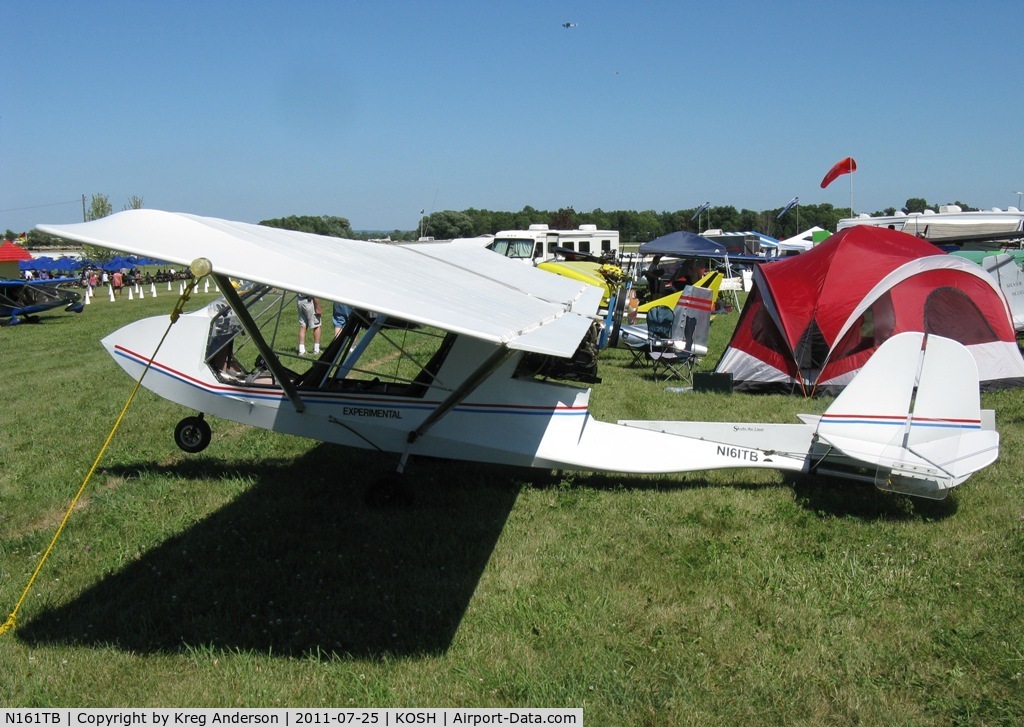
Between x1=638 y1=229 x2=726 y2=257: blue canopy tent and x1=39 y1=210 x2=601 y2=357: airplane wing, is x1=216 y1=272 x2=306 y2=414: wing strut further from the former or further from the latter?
x1=638 y1=229 x2=726 y2=257: blue canopy tent

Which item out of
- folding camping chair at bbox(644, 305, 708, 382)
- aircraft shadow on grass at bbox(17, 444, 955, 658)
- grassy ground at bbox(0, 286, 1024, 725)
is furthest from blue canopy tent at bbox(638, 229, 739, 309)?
aircraft shadow on grass at bbox(17, 444, 955, 658)

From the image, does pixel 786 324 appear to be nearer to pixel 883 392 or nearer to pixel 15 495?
pixel 883 392

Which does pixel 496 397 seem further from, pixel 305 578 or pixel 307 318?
pixel 307 318

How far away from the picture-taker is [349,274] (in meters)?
4.51

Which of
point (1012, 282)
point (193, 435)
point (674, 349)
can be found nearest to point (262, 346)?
point (193, 435)

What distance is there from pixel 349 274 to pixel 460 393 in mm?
1745

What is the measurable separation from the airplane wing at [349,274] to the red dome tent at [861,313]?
510 cm

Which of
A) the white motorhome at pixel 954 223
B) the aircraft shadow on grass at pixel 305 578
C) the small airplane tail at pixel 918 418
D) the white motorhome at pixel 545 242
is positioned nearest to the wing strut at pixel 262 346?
the aircraft shadow on grass at pixel 305 578

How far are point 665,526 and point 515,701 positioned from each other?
98.1 inches

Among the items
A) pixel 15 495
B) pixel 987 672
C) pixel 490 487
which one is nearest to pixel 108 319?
pixel 15 495

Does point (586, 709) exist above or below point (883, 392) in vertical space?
below

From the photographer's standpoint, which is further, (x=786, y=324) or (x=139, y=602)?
(x=786, y=324)

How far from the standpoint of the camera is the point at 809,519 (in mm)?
6023

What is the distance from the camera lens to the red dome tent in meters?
10.0
